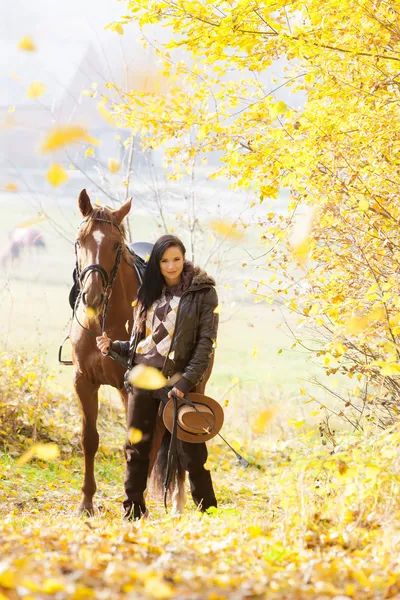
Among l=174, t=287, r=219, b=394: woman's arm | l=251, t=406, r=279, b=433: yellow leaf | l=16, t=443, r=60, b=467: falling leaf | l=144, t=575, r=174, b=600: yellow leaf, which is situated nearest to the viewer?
l=144, t=575, r=174, b=600: yellow leaf

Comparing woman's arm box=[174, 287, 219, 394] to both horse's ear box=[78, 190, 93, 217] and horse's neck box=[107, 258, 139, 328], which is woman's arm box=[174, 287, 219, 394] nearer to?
horse's neck box=[107, 258, 139, 328]

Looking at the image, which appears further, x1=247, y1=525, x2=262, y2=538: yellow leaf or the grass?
x1=247, y1=525, x2=262, y2=538: yellow leaf

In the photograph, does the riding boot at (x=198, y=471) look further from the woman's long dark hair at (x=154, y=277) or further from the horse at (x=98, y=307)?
the woman's long dark hair at (x=154, y=277)

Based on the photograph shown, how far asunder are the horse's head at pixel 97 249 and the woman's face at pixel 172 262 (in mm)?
526

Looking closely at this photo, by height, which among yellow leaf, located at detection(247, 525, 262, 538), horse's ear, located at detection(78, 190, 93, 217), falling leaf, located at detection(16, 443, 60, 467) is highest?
horse's ear, located at detection(78, 190, 93, 217)

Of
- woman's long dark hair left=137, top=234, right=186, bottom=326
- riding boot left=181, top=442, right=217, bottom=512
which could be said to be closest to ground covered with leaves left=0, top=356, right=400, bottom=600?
riding boot left=181, top=442, right=217, bottom=512

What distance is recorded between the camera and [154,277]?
435 centimetres

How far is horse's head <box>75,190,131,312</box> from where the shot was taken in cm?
452

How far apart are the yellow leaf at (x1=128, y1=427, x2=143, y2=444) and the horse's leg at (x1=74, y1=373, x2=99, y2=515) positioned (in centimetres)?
119

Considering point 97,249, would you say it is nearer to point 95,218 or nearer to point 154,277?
point 95,218

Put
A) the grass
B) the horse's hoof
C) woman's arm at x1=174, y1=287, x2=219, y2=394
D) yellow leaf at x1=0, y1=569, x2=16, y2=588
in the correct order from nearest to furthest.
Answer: yellow leaf at x1=0, y1=569, x2=16, y2=588 < the grass < woman's arm at x1=174, y1=287, x2=219, y2=394 < the horse's hoof

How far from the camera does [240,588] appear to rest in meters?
2.45

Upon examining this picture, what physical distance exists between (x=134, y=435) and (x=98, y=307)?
36.7 inches

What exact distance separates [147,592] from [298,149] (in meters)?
3.23
